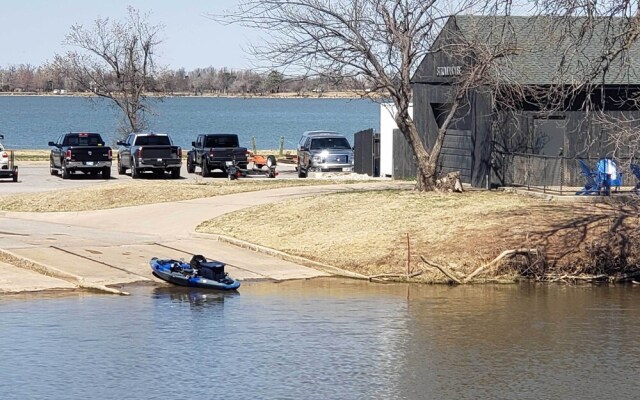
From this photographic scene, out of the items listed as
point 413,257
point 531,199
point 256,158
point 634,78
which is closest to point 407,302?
point 413,257

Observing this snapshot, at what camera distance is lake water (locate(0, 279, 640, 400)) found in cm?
1617

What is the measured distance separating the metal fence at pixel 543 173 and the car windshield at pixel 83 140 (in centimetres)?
2150

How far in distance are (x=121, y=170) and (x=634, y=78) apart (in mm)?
23366

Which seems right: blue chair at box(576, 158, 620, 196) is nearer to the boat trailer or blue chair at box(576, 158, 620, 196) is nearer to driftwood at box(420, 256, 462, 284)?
driftwood at box(420, 256, 462, 284)

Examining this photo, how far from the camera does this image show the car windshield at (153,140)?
157 feet

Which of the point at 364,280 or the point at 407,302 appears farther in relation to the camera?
the point at 364,280

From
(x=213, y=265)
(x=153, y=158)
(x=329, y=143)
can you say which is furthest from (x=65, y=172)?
(x=213, y=265)

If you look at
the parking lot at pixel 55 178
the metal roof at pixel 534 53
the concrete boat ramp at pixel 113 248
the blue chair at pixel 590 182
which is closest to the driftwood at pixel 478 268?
the concrete boat ramp at pixel 113 248

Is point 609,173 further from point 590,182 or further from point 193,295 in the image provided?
point 193,295

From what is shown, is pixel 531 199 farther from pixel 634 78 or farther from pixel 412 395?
pixel 412 395

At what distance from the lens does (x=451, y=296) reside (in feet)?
75.0

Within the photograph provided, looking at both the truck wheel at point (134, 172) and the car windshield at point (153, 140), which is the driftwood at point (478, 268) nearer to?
the truck wheel at point (134, 172)

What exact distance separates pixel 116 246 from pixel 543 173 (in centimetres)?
1175

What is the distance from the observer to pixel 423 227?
26781 millimetres
